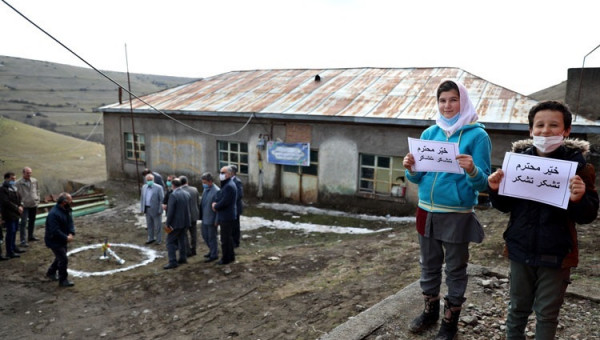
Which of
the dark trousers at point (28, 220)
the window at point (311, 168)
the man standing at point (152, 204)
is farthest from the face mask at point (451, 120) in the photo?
the window at point (311, 168)

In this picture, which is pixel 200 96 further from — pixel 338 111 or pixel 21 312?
pixel 21 312

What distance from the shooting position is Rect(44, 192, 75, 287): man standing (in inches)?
278

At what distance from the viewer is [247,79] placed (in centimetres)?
1897

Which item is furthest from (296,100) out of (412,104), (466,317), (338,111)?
(466,317)

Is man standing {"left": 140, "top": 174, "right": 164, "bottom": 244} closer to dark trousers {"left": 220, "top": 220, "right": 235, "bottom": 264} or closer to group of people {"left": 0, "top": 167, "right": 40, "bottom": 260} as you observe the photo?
group of people {"left": 0, "top": 167, "right": 40, "bottom": 260}

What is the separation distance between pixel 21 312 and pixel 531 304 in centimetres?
725

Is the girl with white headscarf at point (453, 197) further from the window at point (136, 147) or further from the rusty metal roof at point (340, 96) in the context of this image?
the window at point (136, 147)

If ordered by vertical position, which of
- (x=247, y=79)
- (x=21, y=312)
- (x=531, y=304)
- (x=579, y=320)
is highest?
(x=247, y=79)

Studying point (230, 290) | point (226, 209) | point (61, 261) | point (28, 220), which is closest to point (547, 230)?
point (230, 290)

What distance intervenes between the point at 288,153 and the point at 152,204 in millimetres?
5199

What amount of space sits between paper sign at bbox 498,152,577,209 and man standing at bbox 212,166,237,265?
19.1 ft

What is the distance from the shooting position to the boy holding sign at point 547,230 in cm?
243

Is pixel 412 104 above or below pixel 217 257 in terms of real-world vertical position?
above

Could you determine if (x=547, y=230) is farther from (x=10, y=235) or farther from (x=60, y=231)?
(x=10, y=235)
